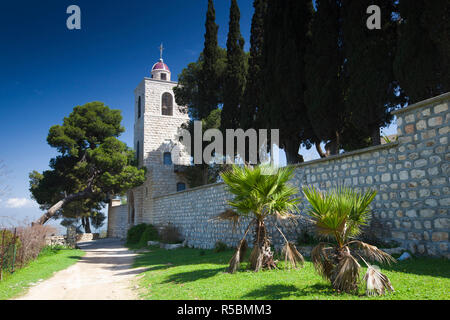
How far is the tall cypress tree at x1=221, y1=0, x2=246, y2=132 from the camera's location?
16625 mm

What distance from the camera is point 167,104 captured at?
2747cm

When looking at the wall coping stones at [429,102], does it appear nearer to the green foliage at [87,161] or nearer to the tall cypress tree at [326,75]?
the tall cypress tree at [326,75]

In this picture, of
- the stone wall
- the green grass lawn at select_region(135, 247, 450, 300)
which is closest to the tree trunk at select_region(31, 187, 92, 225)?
the stone wall

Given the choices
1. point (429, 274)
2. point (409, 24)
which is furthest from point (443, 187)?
point (409, 24)

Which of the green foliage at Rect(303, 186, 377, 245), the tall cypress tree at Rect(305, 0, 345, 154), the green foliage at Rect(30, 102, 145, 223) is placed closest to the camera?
the green foliage at Rect(303, 186, 377, 245)

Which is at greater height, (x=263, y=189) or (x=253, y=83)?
(x=253, y=83)

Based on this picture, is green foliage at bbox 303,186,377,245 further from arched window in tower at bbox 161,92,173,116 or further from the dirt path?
arched window in tower at bbox 161,92,173,116

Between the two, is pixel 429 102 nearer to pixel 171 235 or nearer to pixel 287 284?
pixel 287 284

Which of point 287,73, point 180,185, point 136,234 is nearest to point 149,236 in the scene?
point 136,234

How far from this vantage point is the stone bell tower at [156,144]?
24422 mm

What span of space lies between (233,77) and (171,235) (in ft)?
31.7

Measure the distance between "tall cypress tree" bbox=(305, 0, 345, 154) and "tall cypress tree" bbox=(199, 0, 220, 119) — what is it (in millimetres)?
9389

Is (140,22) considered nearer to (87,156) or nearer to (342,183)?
(87,156)

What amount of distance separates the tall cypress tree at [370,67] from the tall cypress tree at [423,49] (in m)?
0.86
